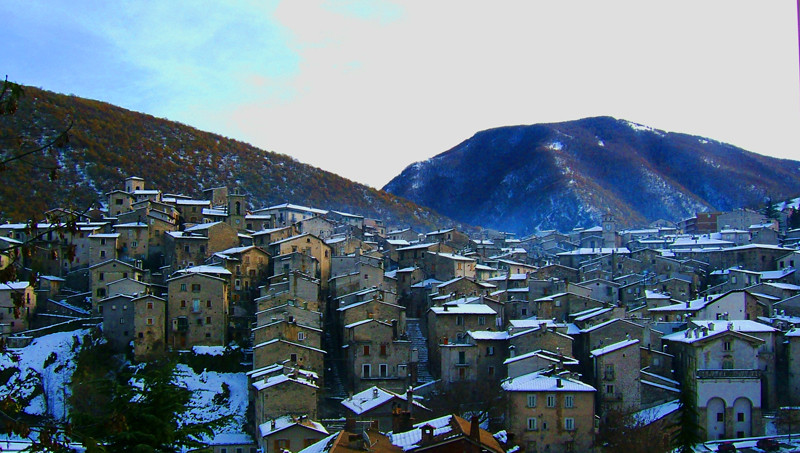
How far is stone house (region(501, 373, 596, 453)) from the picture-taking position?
42.8 metres

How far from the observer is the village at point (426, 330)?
42.9 m

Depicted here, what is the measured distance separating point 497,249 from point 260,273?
30632mm

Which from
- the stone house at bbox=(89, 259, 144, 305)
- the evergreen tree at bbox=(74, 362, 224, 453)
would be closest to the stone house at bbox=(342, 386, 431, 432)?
the stone house at bbox=(89, 259, 144, 305)

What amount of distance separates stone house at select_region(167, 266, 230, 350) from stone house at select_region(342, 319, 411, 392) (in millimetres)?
8365

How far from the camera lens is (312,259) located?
60125 millimetres

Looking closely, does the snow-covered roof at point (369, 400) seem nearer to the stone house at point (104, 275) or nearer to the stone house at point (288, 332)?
the stone house at point (288, 332)

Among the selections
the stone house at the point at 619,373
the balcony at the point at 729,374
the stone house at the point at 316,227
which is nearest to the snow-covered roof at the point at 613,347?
the stone house at the point at 619,373

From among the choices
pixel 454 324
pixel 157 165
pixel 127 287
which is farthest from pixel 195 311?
pixel 157 165

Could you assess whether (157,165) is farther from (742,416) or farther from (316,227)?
(742,416)

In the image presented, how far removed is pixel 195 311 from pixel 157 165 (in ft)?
212

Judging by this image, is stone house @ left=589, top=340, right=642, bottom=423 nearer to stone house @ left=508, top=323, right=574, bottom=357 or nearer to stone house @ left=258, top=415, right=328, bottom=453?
stone house @ left=508, top=323, right=574, bottom=357

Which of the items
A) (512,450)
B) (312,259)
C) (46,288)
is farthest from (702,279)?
(46,288)

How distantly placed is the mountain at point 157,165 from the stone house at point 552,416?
6016 cm

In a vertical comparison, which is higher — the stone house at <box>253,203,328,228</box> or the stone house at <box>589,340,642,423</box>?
the stone house at <box>253,203,328,228</box>
